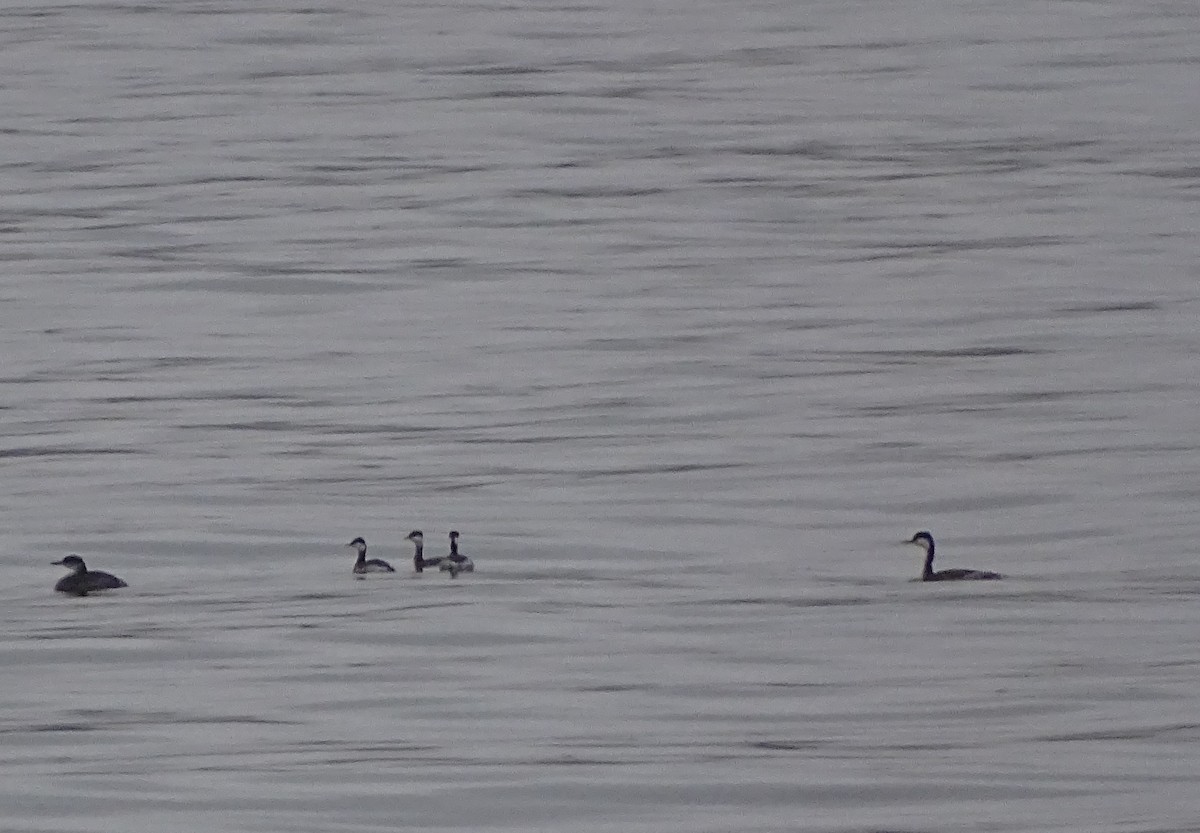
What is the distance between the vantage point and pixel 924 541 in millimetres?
17750

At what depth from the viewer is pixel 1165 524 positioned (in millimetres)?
19000

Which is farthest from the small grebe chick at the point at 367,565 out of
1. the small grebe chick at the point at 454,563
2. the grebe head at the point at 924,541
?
the grebe head at the point at 924,541

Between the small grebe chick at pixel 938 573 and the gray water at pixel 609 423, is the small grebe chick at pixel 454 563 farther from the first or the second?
the small grebe chick at pixel 938 573

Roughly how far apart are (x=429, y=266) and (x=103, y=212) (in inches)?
157

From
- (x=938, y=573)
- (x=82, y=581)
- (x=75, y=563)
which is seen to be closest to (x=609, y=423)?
(x=938, y=573)

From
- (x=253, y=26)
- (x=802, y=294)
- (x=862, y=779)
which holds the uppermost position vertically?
(x=253, y=26)

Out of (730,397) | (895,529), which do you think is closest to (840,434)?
(730,397)

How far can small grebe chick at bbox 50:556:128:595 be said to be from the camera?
1711 centimetres

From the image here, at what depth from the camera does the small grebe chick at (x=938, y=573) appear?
680 inches

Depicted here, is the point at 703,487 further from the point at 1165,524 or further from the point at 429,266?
the point at 429,266

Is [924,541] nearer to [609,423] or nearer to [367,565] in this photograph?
[367,565]

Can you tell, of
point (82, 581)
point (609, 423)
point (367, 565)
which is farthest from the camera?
point (609, 423)

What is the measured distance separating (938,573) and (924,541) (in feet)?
1.42

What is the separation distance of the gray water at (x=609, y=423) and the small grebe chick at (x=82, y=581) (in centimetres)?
8
